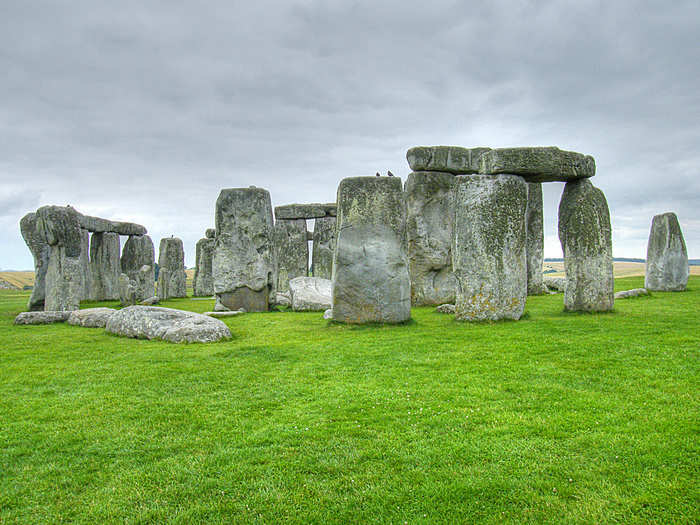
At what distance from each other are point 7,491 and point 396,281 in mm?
6654

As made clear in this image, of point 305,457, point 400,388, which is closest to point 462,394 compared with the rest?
point 400,388

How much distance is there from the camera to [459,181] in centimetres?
881

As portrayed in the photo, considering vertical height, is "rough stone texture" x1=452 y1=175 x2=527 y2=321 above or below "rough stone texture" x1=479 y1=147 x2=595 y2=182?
below

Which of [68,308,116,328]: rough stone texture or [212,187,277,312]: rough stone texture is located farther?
[212,187,277,312]: rough stone texture

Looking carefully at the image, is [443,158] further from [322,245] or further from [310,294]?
[322,245]

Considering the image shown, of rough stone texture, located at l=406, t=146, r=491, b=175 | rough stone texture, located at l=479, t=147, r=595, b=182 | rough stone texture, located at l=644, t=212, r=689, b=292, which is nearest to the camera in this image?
rough stone texture, located at l=479, t=147, r=595, b=182

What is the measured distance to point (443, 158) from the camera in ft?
41.4

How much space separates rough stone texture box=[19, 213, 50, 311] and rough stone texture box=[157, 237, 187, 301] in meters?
7.30

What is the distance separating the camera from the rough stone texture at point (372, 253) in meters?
8.66

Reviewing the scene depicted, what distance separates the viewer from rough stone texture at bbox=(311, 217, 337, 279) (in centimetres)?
2162

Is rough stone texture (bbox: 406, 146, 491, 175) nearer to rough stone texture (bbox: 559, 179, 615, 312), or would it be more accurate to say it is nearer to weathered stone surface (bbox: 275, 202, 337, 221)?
rough stone texture (bbox: 559, 179, 615, 312)

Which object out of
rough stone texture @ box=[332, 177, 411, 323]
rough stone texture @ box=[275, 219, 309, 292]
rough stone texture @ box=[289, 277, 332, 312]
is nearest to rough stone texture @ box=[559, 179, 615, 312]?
rough stone texture @ box=[332, 177, 411, 323]

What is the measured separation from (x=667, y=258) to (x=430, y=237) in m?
8.06

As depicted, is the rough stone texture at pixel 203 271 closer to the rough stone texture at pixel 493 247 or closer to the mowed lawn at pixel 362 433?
the mowed lawn at pixel 362 433
